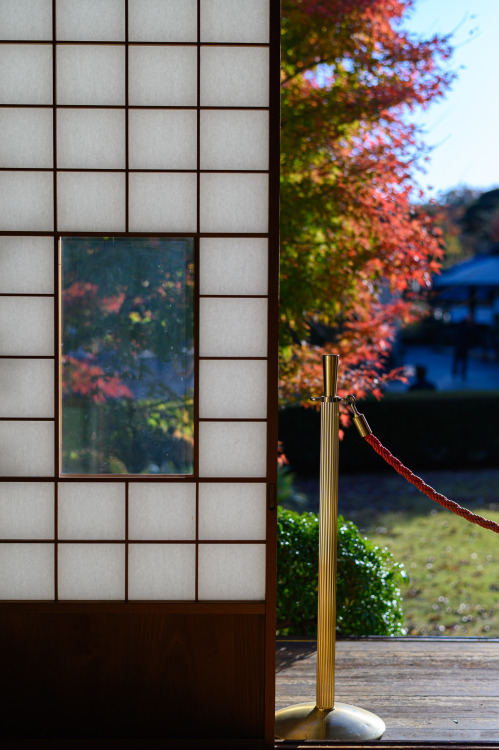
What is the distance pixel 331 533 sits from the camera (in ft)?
8.07

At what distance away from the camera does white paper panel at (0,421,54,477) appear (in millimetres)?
2424

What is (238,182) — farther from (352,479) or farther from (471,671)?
(352,479)

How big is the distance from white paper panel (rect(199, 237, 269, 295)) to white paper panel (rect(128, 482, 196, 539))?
683mm

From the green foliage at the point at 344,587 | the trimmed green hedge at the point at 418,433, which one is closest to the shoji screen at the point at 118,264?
the green foliage at the point at 344,587

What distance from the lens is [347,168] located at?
400 centimetres

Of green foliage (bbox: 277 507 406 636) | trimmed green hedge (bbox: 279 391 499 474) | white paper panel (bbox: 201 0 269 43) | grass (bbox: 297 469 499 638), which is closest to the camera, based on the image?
white paper panel (bbox: 201 0 269 43)

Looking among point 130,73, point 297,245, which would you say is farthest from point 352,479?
point 130,73

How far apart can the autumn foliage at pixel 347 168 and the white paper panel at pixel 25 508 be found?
177cm

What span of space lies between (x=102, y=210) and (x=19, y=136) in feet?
1.23

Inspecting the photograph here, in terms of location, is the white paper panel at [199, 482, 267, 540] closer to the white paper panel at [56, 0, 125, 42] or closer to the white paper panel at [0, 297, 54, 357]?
the white paper panel at [0, 297, 54, 357]

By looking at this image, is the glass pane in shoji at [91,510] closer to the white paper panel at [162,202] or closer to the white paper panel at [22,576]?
the white paper panel at [22,576]

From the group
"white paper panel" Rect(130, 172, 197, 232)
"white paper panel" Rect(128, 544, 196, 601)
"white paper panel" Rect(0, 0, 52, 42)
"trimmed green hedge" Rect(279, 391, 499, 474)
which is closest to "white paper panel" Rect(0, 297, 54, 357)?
"white paper panel" Rect(130, 172, 197, 232)

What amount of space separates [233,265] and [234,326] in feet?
0.68

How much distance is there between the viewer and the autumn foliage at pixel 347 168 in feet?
12.8
